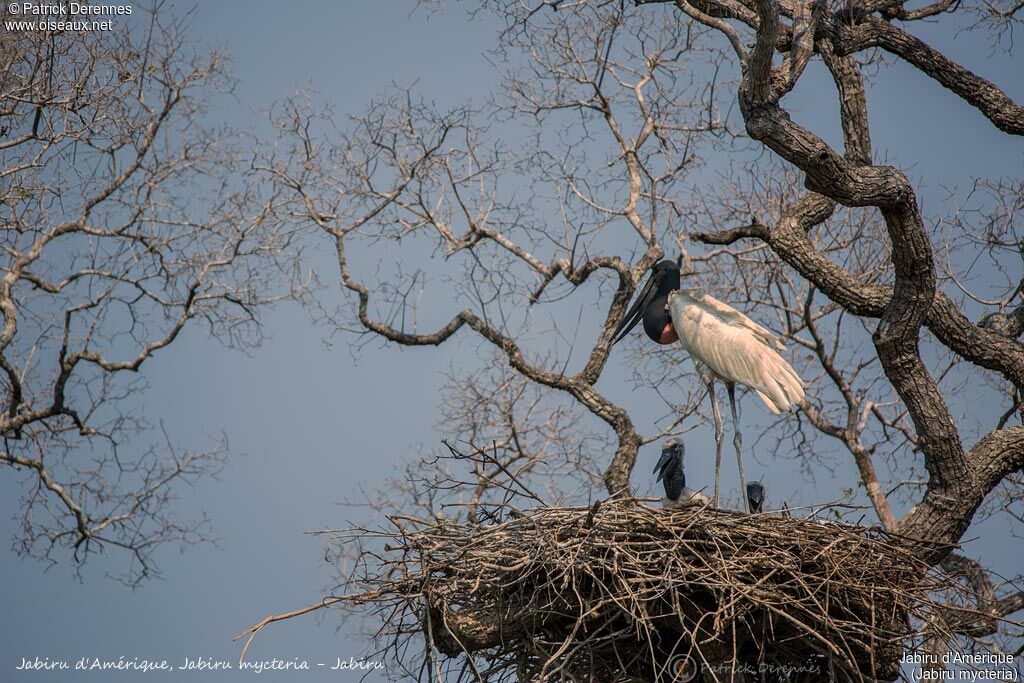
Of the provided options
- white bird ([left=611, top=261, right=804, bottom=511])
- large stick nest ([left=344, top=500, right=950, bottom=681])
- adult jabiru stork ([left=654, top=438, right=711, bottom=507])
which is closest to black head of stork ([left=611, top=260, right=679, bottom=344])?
white bird ([left=611, top=261, right=804, bottom=511])

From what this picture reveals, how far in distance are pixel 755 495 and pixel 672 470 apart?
34.3 inches

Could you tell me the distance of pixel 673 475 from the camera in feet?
30.0

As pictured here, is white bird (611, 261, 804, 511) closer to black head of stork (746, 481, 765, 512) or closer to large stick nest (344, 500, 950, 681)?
black head of stork (746, 481, 765, 512)

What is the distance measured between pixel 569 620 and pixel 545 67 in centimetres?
685

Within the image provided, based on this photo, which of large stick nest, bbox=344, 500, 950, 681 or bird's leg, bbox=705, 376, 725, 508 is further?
bird's leg, bbox=705, 376, 725, 508

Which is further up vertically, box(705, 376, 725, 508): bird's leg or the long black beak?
the long black beak

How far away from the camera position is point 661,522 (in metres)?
7.62

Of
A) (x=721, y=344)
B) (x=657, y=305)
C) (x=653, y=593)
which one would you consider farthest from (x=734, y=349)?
(x=653, y=593)

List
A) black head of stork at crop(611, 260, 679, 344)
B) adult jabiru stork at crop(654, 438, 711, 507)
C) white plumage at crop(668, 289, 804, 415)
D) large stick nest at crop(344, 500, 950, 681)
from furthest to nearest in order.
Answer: black head of stork at crop(611, 260, 679, 344), white plumage at crop(668, 289, 804, 415), adult jabiru stork at crop(654, 438, 711, 507), large stick nest at crop(344, 500, 950, 681)

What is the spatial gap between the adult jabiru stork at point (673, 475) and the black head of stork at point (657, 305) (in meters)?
1.47

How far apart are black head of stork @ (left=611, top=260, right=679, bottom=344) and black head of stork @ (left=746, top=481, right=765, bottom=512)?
1592 mm

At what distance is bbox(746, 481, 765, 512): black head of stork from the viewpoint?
945 cm

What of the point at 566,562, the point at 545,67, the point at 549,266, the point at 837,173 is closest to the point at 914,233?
the point at 837,173

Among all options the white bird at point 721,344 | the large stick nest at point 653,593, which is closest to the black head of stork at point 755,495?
the white bird at point 721,344
